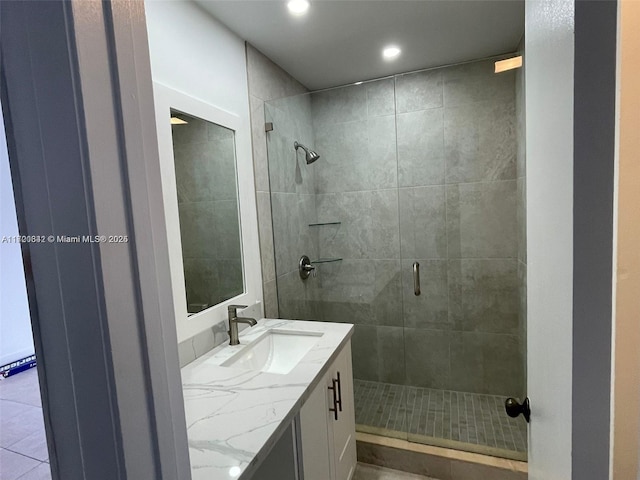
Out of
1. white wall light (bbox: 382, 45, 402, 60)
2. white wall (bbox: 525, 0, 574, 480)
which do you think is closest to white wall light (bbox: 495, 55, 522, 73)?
white wall light (bbox: 382, 45, 402, 60)

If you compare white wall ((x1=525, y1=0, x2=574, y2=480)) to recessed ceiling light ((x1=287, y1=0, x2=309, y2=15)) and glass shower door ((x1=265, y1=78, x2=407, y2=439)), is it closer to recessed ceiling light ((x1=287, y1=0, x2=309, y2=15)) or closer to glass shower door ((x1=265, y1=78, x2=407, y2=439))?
recessed ceiling light ((x1=287, y1=0, x2=309, y2=15))

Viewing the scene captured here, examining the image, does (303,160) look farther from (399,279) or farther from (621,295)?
(621,295)

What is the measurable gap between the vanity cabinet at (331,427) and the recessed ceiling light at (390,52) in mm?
1842

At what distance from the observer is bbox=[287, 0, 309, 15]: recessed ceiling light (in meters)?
1.57

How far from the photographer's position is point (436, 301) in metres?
2.49

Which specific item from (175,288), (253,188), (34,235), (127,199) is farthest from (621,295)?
(253,188)

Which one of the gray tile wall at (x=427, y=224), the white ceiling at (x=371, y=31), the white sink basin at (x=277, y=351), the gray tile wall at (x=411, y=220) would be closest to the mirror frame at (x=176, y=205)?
the gray tile wall at (x=411, y=220)

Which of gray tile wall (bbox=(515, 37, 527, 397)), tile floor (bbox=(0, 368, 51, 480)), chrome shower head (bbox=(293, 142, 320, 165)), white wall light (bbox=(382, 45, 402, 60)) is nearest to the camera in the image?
tile floor (bbox=(0, 368, 51, 480))

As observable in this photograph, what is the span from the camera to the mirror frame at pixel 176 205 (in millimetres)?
1389

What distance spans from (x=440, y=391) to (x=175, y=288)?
2.12 meters

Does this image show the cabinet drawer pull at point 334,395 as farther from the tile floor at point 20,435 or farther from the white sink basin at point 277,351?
the tile floor at point 20,435

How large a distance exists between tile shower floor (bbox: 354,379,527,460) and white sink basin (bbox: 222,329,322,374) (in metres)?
0.85

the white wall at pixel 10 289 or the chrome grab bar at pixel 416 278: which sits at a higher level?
the white wall at pixel 10 289

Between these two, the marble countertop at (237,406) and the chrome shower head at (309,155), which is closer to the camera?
the marble countertop at (237,406)
